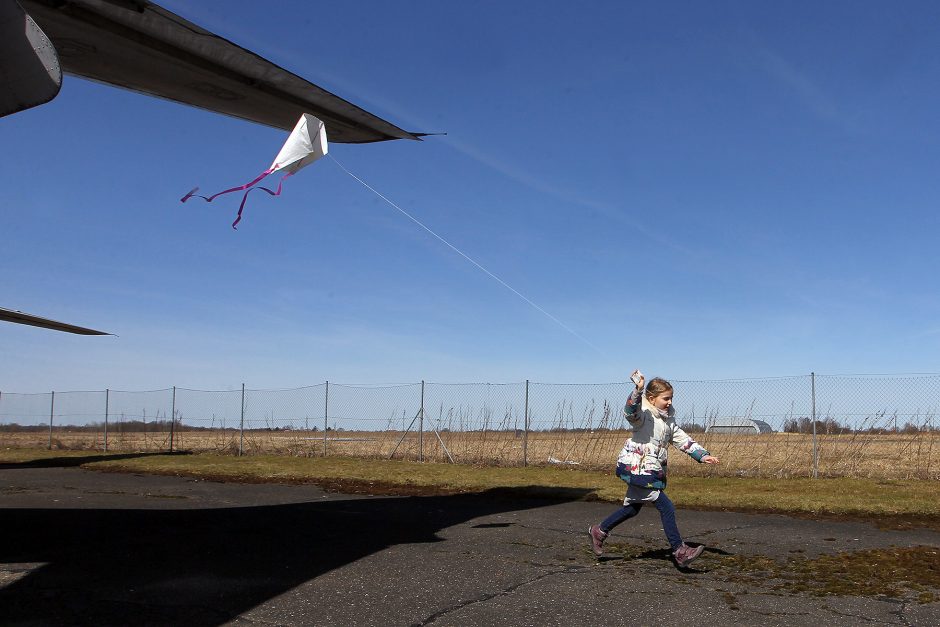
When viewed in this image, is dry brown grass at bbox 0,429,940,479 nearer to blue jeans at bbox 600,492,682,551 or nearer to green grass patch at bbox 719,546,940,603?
green grass patch at bbox 719,546,940,603

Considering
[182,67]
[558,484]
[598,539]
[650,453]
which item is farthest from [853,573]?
[558,484]

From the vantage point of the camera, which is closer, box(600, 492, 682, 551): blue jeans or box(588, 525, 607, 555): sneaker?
box(600, 492, 682, 551): blue jeans

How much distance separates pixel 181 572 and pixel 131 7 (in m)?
4.41

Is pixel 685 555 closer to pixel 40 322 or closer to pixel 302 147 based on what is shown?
pixel 302 147

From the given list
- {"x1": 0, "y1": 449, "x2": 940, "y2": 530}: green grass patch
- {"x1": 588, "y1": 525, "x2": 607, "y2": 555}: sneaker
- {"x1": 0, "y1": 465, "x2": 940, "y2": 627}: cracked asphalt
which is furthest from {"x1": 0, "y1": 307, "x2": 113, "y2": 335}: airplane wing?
{"x1": 588, "y1": 525, "x2": 607, "y2": 555}: sneaker

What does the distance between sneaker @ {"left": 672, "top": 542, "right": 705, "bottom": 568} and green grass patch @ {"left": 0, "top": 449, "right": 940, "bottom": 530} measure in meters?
4.35

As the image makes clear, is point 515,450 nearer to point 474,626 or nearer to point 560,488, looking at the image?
point 560,488

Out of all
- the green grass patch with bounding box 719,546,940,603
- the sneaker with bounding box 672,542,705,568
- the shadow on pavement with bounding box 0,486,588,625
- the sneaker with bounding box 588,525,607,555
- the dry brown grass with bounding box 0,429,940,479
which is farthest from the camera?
the dry brown grass with bounding box 0,429,940,479

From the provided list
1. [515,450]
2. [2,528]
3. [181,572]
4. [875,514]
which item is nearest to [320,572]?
[181,572]

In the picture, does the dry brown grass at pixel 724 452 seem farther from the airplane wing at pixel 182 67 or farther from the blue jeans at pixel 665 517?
the airplane wing at pixel 182 67

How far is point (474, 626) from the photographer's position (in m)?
4.65

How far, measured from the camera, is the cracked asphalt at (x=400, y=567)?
194 inches

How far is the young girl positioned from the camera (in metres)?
6.49

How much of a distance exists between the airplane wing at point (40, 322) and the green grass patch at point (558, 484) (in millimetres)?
5008
